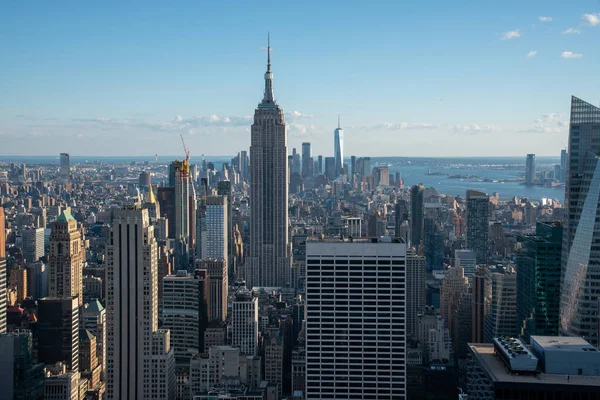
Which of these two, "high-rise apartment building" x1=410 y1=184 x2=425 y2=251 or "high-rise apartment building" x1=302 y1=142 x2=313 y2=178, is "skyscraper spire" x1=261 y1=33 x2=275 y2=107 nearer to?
"high-rise apartment building" x1=410 y1=184 x2=425 y2=251

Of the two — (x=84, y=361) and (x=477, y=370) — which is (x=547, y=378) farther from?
(x=84, y=361)

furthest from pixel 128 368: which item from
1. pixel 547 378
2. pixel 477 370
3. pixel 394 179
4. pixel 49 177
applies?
pixel 394 179

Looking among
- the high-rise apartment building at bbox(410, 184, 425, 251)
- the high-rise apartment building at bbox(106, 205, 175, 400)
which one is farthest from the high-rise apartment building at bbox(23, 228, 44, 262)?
the high-rise apartment building at bbox(410, 184, 425, 251)

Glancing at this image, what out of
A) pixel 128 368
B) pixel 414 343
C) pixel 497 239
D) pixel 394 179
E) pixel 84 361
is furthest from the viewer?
pixel 394 179

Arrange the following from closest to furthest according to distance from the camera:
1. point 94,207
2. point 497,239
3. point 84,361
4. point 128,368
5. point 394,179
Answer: point 128,368 < point 84,361 < point 497,239 < point 94,207 < point 394,179

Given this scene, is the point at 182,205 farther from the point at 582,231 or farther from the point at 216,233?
the point at 582,231

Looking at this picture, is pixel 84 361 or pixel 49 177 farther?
pixel 49 177

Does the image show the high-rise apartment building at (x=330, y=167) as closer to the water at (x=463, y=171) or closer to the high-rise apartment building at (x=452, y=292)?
the water at (x=463, y=171)
